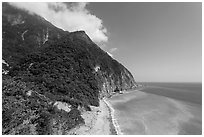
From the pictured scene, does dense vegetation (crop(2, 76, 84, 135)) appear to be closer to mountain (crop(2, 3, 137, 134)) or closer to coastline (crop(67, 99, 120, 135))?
mountain (crop(2, 3, 137, 134))

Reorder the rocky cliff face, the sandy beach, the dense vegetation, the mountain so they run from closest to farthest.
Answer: the dense vegetation → the mountain → the sandy beach → the rocky cliff face

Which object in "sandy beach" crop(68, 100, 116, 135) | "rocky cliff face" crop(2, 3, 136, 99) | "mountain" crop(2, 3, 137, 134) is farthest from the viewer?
"rocky cliff face" crop(2, 3, 136, 99)

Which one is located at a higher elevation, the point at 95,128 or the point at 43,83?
the point at 43,83

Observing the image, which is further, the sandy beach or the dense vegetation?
the sandy beach

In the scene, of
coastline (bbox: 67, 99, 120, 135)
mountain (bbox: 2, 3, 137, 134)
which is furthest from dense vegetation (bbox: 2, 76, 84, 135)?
coastline (bbox: 67, 99, 120, 135)

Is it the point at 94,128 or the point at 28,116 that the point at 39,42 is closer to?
the point at 28,116

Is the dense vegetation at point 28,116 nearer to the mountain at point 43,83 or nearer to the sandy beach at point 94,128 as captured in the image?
the mountain at point 43,83

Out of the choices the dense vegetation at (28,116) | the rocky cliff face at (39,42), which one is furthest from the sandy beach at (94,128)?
the rocky cliff face at (39,42)

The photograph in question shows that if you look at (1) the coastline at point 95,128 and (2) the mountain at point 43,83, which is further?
(1) the coastline at point 95,128

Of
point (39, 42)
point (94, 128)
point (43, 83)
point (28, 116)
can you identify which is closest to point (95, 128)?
point (94, 128)

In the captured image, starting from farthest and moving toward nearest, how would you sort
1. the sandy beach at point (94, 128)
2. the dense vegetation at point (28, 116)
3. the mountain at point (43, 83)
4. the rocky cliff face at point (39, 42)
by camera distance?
the rocky cliff face at point (39, 42)
the sandy beach at point (94, 128)
the mountain at point (43, 83)
the dense vegetation at point (28, 116)
